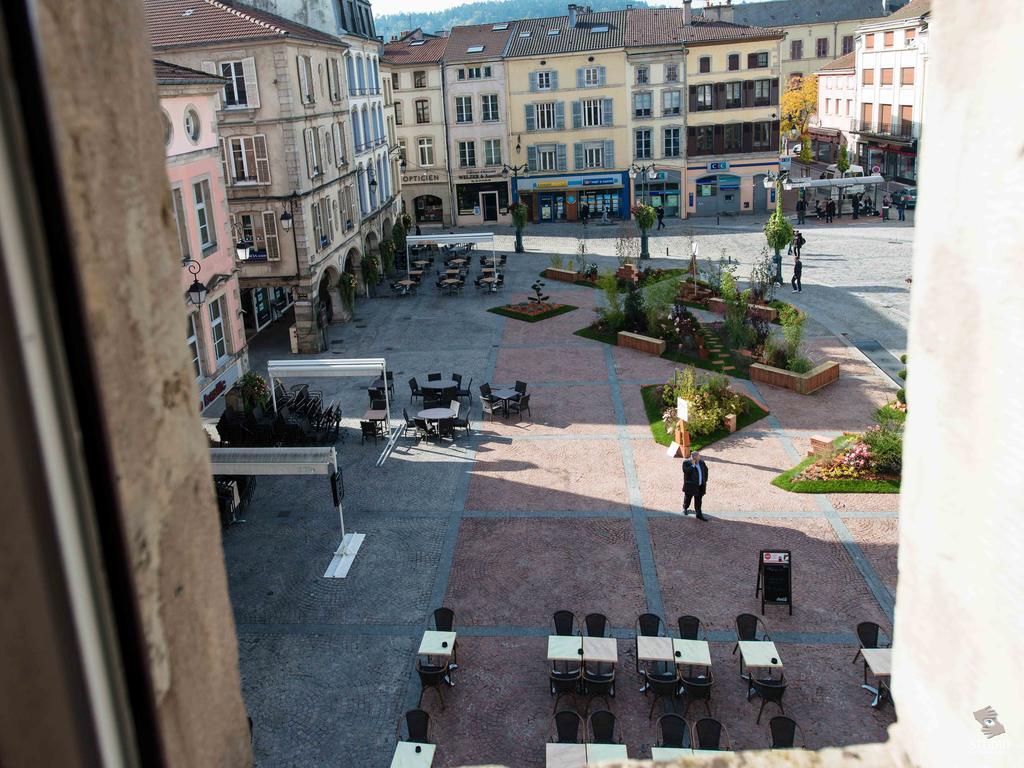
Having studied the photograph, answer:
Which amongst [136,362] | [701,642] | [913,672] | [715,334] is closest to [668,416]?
[715,334]

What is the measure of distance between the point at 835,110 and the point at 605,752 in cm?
6604

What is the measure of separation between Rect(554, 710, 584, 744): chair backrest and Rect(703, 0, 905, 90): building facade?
7907 centimetres

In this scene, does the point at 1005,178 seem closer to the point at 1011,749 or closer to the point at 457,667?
the point at 1011,749

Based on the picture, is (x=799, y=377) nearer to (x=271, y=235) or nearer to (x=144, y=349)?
(x=271, y=235)

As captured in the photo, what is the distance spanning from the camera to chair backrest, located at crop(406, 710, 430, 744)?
9625 millimetres

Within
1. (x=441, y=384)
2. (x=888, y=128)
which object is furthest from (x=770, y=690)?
(x=888, y=128)

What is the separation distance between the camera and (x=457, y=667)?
1114 cm

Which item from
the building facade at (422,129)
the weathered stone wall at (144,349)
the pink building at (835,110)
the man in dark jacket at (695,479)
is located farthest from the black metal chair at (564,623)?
the pink building at (835,110)

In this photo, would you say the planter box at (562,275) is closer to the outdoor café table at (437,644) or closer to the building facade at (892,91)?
the building facade at (892,91)

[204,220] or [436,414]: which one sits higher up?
[204,220]

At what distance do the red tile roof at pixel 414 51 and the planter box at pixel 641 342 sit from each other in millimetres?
30938

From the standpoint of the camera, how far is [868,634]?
10836 mm

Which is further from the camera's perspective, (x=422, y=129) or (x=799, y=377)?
(x=422, y=129)

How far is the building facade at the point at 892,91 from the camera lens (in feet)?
163
